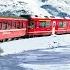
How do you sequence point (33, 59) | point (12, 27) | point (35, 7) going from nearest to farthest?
point (33, 59) → point (12, 27) → point (35, 7)

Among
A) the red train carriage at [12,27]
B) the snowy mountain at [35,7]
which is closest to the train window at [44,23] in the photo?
the red train carriage at [12,27]

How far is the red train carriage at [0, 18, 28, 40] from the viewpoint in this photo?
31.3 metres

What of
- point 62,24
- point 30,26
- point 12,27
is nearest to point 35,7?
point 62,24

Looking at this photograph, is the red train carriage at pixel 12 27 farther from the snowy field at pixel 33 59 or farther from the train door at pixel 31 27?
the snowy field at pixel 33 59

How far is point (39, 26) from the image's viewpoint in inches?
1586

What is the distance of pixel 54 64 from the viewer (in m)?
19.4

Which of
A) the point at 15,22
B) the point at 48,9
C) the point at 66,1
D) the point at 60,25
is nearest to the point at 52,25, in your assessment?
the point at 60,25

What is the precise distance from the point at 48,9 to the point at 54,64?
5846 centimetres

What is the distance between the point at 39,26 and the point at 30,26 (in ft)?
6.49

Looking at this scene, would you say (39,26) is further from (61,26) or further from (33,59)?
(33,59)

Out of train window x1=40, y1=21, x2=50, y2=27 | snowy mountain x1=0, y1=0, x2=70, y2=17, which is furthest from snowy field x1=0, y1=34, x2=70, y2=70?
snowy mountain x1=0, y1=0, x2=70, y2=17

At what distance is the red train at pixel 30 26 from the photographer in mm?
32131

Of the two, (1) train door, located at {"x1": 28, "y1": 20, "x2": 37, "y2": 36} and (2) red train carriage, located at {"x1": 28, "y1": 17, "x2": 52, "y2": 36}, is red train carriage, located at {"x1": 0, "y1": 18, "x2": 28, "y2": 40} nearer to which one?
(1) train door, located at {"x1": 28, "y1": 20, "x2": 37, "y2": 36}

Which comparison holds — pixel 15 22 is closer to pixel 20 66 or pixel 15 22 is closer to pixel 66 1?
pixel 20 66
